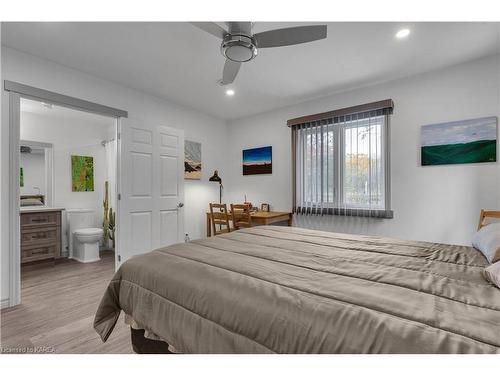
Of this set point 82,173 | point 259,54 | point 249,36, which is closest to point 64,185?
point 82,173

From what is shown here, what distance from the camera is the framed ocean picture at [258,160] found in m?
4.24

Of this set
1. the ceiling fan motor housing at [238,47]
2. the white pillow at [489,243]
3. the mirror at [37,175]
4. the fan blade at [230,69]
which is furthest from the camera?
the mirror at [37,175]

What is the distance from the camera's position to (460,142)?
265 cm

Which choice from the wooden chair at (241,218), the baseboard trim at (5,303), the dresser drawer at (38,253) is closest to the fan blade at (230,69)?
the wooden chair at (241,218)

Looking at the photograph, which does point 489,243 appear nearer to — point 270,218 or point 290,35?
point 290,35

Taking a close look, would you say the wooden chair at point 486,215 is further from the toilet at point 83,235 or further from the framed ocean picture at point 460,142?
the toilet at point 83,235

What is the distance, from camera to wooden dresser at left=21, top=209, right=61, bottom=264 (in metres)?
3.60

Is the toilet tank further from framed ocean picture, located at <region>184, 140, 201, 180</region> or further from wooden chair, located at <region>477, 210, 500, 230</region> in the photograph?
wooden chair, located at <region>477, 210, 500, 230</region>

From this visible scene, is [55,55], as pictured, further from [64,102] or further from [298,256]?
[298,256]

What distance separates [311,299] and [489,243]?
122cm

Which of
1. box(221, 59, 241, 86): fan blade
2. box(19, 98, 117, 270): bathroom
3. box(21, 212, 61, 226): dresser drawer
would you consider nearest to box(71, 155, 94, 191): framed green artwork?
box(19, 98, 117, 270): bathroom

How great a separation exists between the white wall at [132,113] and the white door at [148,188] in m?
0.27

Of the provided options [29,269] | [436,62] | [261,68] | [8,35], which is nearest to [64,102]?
[8,35]

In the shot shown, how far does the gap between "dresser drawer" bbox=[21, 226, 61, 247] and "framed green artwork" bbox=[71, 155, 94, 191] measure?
0.85 meters
